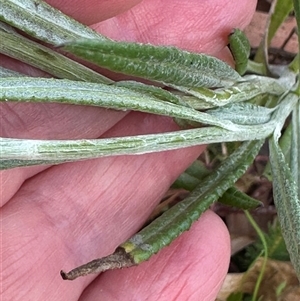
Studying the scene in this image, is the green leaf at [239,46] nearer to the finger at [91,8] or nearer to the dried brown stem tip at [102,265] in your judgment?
the finger at [91,8]

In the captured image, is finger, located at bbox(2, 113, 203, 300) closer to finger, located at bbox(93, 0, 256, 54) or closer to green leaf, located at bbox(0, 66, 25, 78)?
finger, located at bbox(93, 0, 256, 54)

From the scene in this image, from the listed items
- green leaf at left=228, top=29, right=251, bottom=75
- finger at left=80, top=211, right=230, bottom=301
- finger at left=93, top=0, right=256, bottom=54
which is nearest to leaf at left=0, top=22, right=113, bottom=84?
finger at left=93, top=0, right=256, bottom=54

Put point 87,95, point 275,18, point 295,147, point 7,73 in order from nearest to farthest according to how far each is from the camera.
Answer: point 87,95 → point 7,73 → point 295,147 → point 275,18

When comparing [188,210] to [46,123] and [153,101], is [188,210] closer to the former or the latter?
[153,101]

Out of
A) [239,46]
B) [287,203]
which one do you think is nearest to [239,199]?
[287,203]

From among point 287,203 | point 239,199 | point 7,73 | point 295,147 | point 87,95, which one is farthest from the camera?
point 295,147

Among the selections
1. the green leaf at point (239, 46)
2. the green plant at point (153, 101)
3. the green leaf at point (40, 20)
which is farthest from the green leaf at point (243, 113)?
the green leaf at point (40, 20)

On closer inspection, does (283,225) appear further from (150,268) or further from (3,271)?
(3,271)
